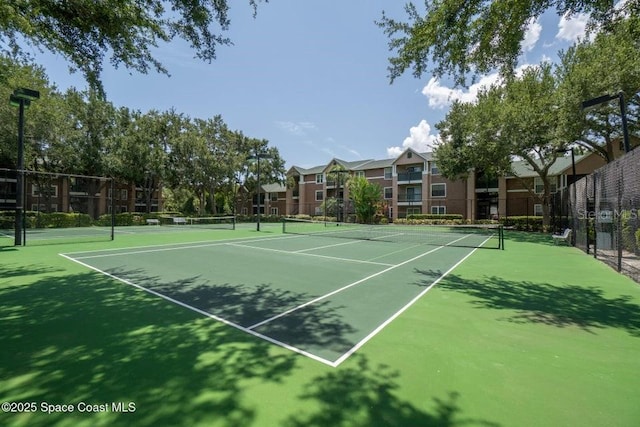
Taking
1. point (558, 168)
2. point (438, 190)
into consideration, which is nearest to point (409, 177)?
point (438, 190)

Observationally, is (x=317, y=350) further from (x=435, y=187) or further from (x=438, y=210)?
(x=435, y=187)

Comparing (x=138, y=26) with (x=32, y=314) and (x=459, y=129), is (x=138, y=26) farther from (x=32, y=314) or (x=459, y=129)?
(x=459, y=129)

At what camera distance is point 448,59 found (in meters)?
8.45

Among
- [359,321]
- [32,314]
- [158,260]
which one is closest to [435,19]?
[359,321]

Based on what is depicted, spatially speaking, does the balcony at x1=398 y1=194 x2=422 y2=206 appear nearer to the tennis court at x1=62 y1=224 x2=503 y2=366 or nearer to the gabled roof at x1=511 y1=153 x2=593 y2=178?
the gabled roof at x1=511 y1=153 x2=593 y2=178

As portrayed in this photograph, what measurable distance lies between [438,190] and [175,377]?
46098 mm

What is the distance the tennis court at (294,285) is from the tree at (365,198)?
27014mm

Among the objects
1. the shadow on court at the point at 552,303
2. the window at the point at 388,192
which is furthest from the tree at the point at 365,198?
the shadow on court at the point at 552,303

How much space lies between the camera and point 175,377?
3.20m

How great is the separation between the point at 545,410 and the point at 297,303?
13.1 feet

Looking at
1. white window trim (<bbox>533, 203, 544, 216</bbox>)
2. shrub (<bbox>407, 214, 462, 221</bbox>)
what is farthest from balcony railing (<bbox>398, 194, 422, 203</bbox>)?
white window trim (<bbox>533, 203, 544, 216</bbox>)

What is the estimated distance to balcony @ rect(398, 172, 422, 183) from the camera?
46.8 meters

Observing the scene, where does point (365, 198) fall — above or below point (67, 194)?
below

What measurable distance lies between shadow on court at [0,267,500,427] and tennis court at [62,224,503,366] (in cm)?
49
